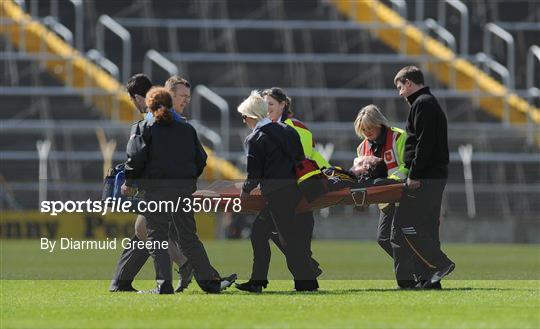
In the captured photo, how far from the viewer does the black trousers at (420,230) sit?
13312mm

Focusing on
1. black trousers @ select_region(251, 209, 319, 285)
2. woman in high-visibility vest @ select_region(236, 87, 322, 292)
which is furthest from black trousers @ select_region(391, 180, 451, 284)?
black trousers @ select_region(251, 209, 319, 285)

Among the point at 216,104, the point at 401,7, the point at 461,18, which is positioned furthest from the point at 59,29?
the point at 461,18

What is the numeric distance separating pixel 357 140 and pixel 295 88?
3.71 meters

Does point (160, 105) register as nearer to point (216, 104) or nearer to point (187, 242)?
point (187, 242)

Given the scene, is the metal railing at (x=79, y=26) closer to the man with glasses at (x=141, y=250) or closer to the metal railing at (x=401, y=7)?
the metal railing at (x=401, y=7)

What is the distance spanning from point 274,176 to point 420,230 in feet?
4.69

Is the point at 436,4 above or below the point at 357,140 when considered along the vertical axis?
above

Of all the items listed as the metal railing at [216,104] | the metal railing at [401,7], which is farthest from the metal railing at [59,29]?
the metal railing at [401,7]

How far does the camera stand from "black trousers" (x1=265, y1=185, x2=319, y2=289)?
13141 mm

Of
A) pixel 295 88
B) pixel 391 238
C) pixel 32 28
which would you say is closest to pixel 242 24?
pixel 295 88

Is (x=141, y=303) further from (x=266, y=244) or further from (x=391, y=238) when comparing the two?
(x=391, y=238)

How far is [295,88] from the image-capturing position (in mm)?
33469

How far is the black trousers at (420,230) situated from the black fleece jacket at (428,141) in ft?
0.38

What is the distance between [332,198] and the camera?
13.5m
